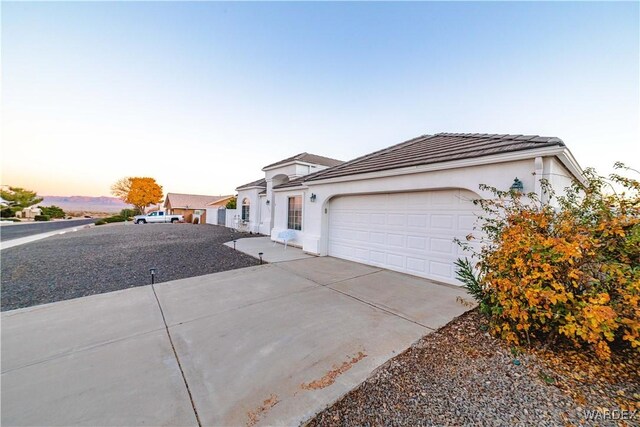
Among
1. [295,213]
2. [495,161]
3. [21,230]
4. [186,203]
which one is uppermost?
[495,161]

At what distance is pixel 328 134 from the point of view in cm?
1555

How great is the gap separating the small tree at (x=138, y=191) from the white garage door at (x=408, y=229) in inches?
1885

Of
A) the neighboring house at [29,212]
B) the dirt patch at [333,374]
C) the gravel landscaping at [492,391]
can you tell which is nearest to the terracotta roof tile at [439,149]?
the gravel landscaping at [492,391]

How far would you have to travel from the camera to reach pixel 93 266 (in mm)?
7418

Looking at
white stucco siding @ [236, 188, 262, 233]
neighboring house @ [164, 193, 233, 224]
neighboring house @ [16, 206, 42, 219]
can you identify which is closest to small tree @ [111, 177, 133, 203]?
neighboring house @ [164, 193, 233, 224]

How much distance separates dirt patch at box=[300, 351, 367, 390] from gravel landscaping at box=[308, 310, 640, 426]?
10.8 inches

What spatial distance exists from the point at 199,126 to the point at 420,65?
13.2 m

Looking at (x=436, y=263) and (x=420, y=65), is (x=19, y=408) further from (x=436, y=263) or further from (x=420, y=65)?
(x=420, y=65)

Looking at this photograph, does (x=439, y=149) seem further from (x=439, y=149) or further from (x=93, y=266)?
(x=93, y=266)

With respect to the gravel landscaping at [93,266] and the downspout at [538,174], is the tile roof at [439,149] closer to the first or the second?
the downspout at [538,174]

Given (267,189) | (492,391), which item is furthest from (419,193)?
(267,189)

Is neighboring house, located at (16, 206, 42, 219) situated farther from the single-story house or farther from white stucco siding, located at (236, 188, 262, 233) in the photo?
the single-story house

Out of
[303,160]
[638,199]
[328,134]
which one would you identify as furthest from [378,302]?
[328,134]

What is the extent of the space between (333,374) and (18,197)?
200ft
